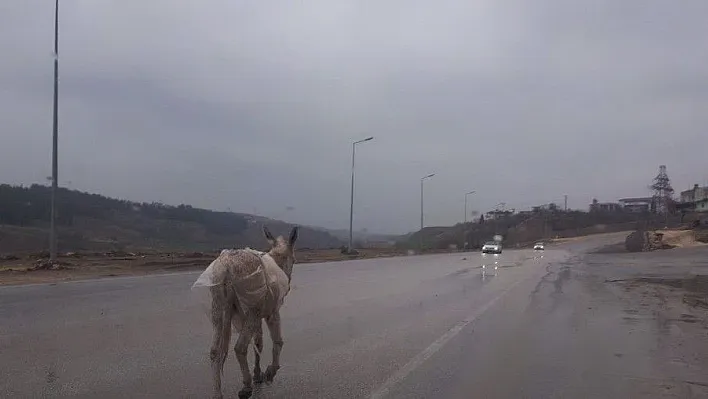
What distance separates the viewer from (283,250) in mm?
7539

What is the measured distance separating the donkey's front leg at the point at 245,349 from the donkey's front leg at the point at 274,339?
0.44m

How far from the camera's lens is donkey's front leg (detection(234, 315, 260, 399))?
6.33 meters

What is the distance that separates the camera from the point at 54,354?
888 cm

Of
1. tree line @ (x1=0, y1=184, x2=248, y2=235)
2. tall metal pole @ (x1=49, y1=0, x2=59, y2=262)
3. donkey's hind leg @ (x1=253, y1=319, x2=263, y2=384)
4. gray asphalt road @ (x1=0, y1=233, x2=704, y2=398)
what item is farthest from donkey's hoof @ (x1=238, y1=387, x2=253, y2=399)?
tree line @ (x1=0, y1=184, x2=248, y2=235)

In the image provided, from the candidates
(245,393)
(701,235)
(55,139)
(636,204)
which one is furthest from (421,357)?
(636,204)

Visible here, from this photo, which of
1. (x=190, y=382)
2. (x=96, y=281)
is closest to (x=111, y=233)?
(x=96, y=281)

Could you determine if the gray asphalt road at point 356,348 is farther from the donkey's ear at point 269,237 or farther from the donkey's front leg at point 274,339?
the donkey's ear at point 269,237

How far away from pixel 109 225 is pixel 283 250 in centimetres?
5700

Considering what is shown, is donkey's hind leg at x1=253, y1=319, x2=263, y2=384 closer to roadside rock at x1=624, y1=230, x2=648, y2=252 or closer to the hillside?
the hillside

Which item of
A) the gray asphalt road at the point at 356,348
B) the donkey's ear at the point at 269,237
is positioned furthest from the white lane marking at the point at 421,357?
the donkey's ear at the point at 269,237

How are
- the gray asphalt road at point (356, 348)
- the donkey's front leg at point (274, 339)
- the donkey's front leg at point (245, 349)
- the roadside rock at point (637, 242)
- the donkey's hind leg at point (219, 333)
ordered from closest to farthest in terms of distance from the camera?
the donkey's hind leg at point (219, 333) → the donkey's front leg at point (245, 349) → the donkey's front leg at point (274, 339) → the gray asphalt road at point (356, 348) → the roadside rock at point (637, 242)

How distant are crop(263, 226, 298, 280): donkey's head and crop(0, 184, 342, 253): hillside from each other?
33.6 metres

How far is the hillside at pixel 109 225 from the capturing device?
47.4 meters

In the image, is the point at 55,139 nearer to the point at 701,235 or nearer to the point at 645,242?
the point at 645,242
